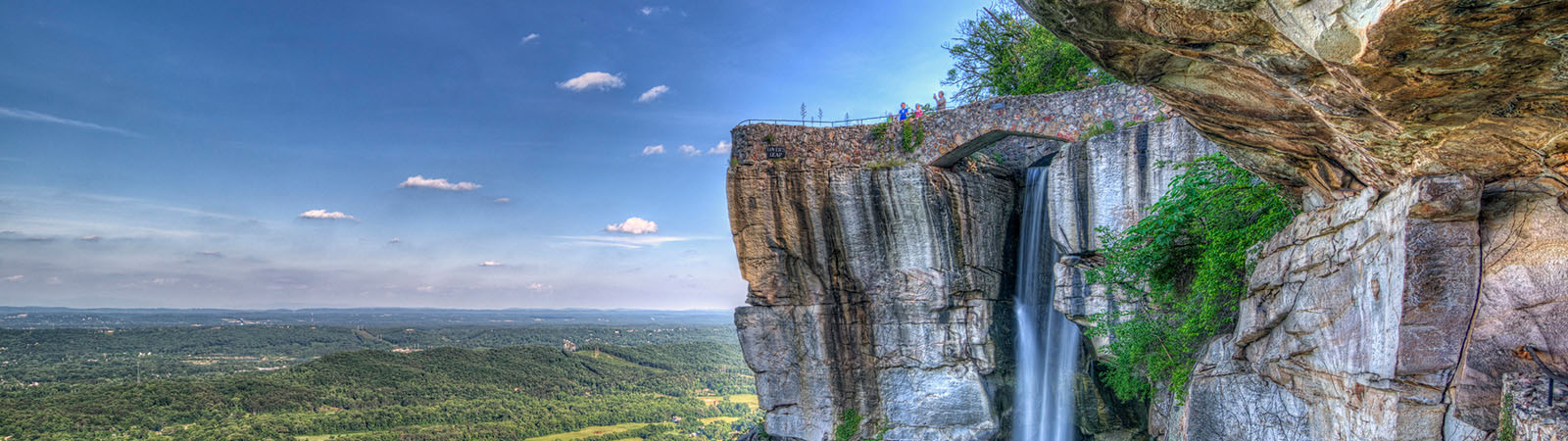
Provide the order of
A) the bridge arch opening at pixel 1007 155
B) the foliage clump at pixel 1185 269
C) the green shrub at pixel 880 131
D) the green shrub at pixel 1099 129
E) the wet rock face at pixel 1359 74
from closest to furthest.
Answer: the wet rock face at pixel 1359 74 → the foliage clump at pixel 1185 269 → the green shrub at pixel 1099 129 → the bridge arch opening at pixel 1007 155 → the green shrub at pixel 880 131

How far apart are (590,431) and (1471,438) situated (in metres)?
51.4

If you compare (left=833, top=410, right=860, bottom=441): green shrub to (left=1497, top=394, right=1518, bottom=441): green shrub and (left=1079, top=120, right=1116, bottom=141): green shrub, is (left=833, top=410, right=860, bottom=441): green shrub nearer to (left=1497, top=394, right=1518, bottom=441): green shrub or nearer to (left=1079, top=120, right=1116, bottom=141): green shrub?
(left=1079, top=120, right=1116, bottom=141): green shrub

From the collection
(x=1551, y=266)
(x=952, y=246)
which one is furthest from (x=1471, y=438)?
(x=952, y=246)

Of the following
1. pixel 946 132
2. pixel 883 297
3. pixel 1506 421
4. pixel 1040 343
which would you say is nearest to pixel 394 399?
pixel 883 297

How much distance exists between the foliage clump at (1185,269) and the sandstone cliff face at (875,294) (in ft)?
11.7

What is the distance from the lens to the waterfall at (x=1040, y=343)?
16.3m

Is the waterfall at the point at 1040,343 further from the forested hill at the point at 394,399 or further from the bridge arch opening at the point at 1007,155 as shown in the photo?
the forested hill at the point at 394,399

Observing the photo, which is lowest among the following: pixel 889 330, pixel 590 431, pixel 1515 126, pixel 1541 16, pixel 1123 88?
pixel 590 431

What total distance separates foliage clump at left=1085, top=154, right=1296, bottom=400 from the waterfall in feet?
10.5

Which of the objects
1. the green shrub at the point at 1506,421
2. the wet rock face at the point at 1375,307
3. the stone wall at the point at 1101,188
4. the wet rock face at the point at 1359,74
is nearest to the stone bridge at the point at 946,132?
the stone wall at the point at 1101,188

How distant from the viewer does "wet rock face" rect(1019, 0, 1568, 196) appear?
3939 millimetres

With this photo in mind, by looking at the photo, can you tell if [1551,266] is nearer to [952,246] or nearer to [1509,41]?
[1509,41]

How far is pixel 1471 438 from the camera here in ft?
17.2

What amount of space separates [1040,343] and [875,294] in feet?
12.5
